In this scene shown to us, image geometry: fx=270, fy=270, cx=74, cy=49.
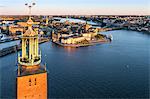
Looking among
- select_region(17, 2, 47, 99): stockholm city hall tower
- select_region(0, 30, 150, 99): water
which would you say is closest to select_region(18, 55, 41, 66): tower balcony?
select_region(17, 2, 47, 99): stockholm city hall tower

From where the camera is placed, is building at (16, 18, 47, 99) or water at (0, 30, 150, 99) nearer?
building at (16, 18, 47, 99)

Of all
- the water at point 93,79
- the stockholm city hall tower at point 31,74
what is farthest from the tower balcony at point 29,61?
the water at point 93,79

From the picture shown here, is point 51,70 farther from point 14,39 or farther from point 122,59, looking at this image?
point 14,39

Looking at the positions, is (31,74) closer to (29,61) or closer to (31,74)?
(31,74)

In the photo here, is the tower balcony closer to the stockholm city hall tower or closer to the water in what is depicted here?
the stockholm city hall tower

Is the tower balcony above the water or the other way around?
above

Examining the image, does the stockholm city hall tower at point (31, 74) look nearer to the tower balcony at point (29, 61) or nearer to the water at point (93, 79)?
the tower balcony at point (29, 61)

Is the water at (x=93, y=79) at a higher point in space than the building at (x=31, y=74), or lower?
lower

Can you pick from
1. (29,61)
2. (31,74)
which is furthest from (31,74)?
(29,61)
